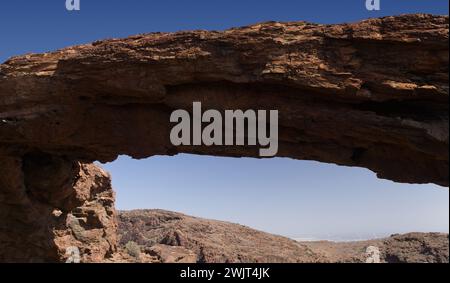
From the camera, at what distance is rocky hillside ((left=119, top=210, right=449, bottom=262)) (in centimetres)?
3028

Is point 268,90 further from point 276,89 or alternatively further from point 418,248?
point 418,248

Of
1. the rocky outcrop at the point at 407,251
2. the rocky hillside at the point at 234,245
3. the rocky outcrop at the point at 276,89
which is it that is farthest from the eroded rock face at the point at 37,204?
the rocky outcrop at the point at 407,251

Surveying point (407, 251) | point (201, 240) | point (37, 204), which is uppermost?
point (37, 204)

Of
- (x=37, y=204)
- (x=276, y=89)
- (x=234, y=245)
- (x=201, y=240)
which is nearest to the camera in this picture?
(x=276, y=89)

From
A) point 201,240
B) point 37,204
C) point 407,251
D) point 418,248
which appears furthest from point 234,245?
point 37,204

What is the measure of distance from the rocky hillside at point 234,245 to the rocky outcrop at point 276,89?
15785mm

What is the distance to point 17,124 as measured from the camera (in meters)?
13.7

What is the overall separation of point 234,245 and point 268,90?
25.1 m

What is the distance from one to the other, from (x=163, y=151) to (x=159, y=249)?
58.8ft

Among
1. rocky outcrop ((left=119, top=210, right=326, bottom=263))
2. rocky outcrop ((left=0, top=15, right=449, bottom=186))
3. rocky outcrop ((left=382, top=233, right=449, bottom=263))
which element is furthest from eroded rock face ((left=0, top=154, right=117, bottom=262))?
rocky outcrop ((left=382, top=233, right=449, bottom=263))

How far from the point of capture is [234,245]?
115 feet
